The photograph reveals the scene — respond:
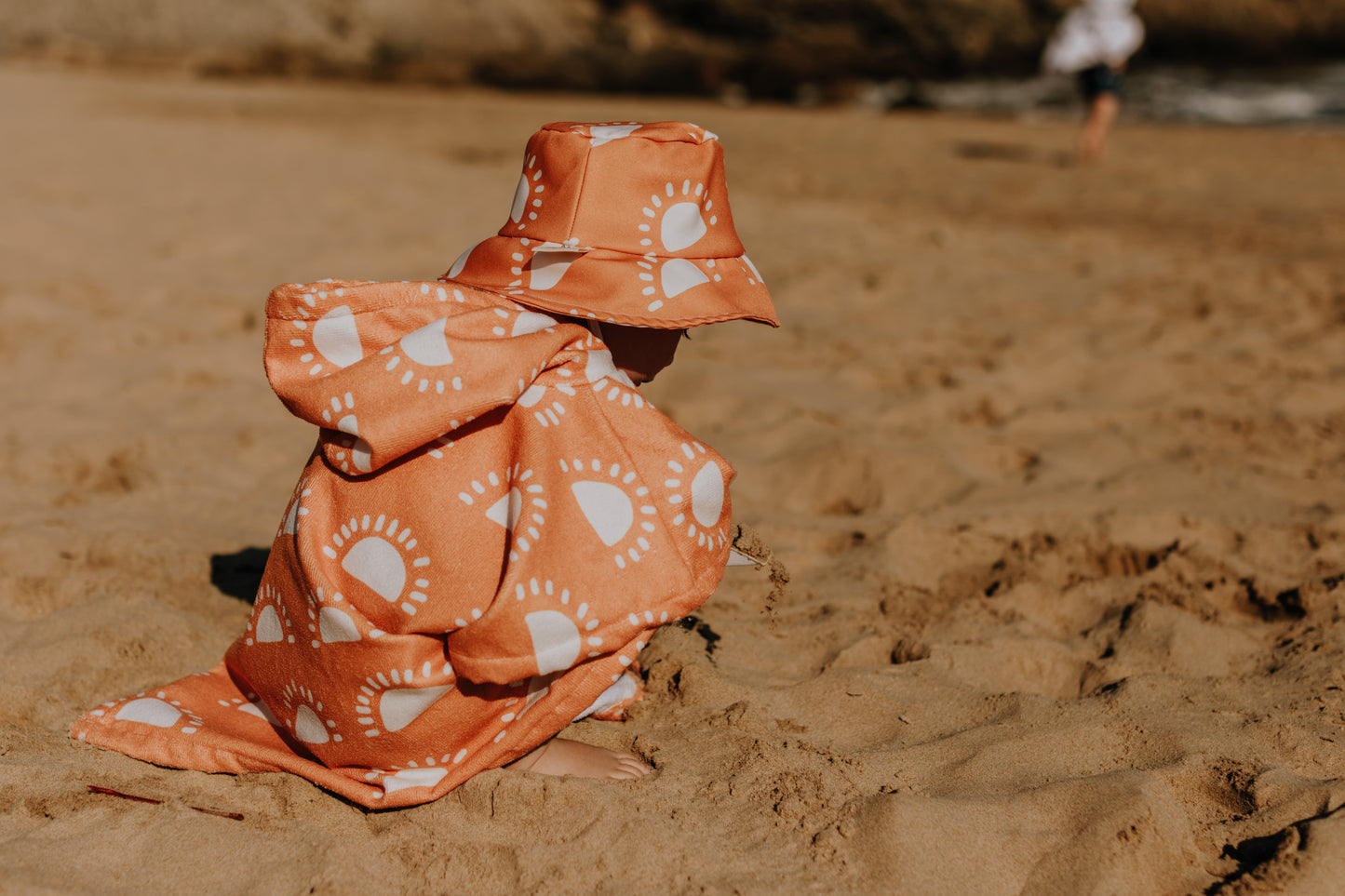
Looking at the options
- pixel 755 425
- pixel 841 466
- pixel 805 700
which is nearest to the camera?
pixel 805 700

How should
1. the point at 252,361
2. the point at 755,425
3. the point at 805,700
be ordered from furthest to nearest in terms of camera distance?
the point at 252,361
the point at 755,425
the point at 805,700

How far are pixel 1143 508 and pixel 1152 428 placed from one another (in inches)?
25.1

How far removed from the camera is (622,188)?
61.1 inches

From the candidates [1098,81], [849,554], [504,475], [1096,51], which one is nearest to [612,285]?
[504,475]

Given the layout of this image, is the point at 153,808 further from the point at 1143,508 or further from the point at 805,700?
the point at 1143,508

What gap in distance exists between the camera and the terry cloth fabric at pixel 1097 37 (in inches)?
308

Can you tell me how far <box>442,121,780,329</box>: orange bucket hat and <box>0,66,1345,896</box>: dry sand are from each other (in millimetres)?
764

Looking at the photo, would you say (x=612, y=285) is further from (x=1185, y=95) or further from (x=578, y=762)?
(x=1185, y=95)

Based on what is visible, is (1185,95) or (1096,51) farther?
(1185,95)

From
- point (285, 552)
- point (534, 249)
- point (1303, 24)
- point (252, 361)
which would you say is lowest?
point (252, 361)

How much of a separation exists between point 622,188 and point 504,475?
0.46 meters

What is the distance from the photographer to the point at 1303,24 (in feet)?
54.9

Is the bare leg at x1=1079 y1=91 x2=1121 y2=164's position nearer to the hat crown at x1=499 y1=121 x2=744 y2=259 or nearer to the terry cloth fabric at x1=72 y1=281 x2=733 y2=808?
the hat crown at x1=499 y1=121 x2=744 y2=259

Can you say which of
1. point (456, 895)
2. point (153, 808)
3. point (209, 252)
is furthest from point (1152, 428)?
point (209, 252)
